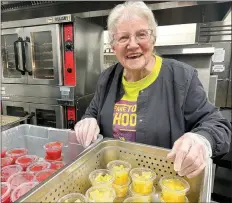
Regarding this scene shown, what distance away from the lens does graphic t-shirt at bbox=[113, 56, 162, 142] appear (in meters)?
1.31

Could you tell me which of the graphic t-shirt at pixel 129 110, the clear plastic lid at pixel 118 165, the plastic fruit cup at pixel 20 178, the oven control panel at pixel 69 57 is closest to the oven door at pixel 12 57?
the oven control panel at pixel 69 57

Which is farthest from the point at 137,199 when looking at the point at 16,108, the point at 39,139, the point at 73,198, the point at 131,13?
the point at 16,108

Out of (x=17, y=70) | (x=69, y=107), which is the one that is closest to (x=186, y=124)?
(x=69, y=107)

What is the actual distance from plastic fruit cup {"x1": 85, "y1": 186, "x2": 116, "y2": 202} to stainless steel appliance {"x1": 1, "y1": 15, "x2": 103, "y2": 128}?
5.51 feet

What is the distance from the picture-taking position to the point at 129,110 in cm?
133

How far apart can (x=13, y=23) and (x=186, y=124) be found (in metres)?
2.47

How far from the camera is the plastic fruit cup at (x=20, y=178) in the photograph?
942 millimetres

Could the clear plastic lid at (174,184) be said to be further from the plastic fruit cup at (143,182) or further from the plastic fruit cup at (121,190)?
the plastic fruit cup at (121,190)

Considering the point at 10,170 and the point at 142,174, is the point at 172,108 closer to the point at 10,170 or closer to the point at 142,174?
the point at 142,174

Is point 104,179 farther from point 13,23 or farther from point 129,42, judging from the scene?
point 13,23

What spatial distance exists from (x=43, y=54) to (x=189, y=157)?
2.32m

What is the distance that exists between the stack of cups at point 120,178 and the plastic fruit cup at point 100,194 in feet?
0.26

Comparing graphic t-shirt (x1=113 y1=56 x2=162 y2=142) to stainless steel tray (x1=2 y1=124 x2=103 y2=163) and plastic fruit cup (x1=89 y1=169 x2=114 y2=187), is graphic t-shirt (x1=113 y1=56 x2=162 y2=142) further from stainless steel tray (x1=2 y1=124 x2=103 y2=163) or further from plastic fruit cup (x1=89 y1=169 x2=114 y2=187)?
plastic fruit cup (x1=89 y1=169 x2=114 y2=187)

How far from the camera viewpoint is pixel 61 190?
75 centimetres
